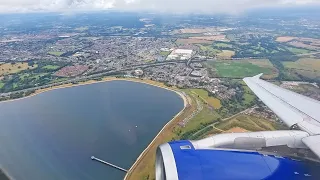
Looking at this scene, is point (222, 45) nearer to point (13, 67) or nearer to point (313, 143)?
point (13, 67)

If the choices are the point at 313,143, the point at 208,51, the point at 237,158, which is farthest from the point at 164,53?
the point at 237,158

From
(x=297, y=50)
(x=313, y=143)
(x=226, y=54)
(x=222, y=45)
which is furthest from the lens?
(x=222, y=45)

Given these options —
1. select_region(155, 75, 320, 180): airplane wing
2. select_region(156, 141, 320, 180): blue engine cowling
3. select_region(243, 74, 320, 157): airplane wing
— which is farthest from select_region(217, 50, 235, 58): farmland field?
select_region(156, 141, 320, 180): blue engine cowling

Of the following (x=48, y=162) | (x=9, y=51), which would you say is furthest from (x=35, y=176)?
(x=9, y=51)

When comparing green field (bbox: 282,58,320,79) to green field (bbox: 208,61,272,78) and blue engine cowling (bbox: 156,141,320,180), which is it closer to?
green field (bbox: 208,61,272,78)

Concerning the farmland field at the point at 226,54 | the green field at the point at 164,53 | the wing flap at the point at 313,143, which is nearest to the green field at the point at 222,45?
the farmland field at the point at 226,54

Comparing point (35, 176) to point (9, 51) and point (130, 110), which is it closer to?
point (130, 110)
